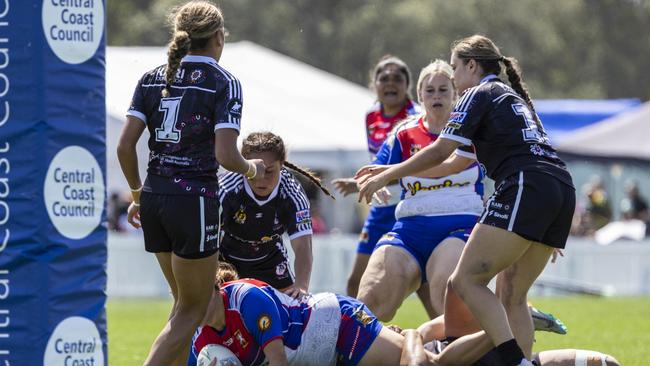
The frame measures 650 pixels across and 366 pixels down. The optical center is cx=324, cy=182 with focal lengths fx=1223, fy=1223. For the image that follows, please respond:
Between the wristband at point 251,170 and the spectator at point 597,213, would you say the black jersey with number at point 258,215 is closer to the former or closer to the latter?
the wristband at point 251,170

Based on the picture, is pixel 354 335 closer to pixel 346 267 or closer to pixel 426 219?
pixel 426 219

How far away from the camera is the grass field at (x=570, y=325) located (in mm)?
9578

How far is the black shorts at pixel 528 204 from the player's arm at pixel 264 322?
46.6 inches

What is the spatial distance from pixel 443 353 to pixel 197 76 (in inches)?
79.7

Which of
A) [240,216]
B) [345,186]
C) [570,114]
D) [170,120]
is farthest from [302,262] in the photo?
[570,114]

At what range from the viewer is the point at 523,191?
20.4ft

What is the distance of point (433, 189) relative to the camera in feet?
25.5

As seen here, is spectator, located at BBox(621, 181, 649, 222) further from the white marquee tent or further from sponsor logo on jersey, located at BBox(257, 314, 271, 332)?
sponsor logo on jersey, located at BBox(257, 314, 271, 332)

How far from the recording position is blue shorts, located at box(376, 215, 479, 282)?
25.0 ft

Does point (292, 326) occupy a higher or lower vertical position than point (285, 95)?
lower

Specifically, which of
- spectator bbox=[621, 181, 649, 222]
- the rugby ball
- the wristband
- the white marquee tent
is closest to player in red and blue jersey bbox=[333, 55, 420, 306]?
the rugby ball

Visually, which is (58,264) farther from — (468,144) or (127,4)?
(127,4)

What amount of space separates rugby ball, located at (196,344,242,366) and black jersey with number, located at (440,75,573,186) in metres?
1.60

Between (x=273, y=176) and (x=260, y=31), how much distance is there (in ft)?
137
